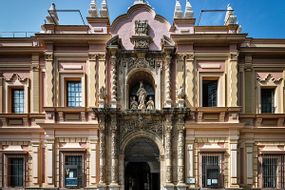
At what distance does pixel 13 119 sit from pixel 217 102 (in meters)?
12.9

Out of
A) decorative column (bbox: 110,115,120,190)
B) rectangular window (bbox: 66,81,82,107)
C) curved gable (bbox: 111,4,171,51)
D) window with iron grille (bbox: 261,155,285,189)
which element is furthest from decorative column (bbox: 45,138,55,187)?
window with iron grille (bbox: 261,155,285,189)

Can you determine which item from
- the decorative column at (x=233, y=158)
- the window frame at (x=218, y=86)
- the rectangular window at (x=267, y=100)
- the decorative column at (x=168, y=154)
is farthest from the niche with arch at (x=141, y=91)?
the rectangular window at (x=267, y=100)

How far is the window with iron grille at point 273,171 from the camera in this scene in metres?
20.1

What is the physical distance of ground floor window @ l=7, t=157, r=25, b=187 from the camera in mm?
20188

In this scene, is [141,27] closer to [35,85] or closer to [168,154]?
[35,85]

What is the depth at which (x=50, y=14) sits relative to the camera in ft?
67.2

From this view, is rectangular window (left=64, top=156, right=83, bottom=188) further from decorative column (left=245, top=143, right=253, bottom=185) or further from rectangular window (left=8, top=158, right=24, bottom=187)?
decorative column (left=245, top=143, right=253, bottom=185)

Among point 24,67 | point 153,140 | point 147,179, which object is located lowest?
point 147,179

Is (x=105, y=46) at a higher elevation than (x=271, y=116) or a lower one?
higher

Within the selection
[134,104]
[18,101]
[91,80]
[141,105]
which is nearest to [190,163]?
[141,105]

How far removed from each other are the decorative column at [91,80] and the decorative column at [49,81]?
2.23 metres

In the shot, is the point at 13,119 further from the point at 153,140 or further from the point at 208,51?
the point at 208,51

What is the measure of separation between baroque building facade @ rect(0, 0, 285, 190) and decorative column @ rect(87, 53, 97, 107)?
83mm

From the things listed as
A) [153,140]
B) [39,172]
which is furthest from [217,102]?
[39,172]
